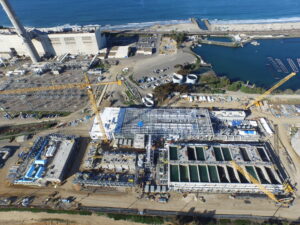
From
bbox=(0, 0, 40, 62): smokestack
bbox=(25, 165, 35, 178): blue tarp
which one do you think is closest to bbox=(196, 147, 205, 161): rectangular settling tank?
bbox=(25, 165, 35, 178): blue tarp

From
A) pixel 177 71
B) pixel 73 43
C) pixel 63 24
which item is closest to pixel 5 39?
pixel 73 43

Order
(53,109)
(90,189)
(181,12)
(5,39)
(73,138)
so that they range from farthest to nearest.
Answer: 1. (181,12)
2. (5,39)
3. (53,109)
4. (73,138)
5. (90,189)

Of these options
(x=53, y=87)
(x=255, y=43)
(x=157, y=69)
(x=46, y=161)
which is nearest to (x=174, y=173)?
(x=46, y=161)

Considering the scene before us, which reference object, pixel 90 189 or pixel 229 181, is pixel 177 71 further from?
pixel 90 189

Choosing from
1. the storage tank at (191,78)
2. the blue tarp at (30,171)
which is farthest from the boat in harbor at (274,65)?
the blue tarp at (30,171)

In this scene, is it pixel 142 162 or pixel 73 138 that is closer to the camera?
pixel 142 162

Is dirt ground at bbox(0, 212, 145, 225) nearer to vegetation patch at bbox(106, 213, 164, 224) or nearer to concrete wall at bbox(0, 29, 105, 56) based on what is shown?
vegetation patch at bbox(106, 213, 164, 224)

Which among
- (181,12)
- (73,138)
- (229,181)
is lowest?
(229,181)
